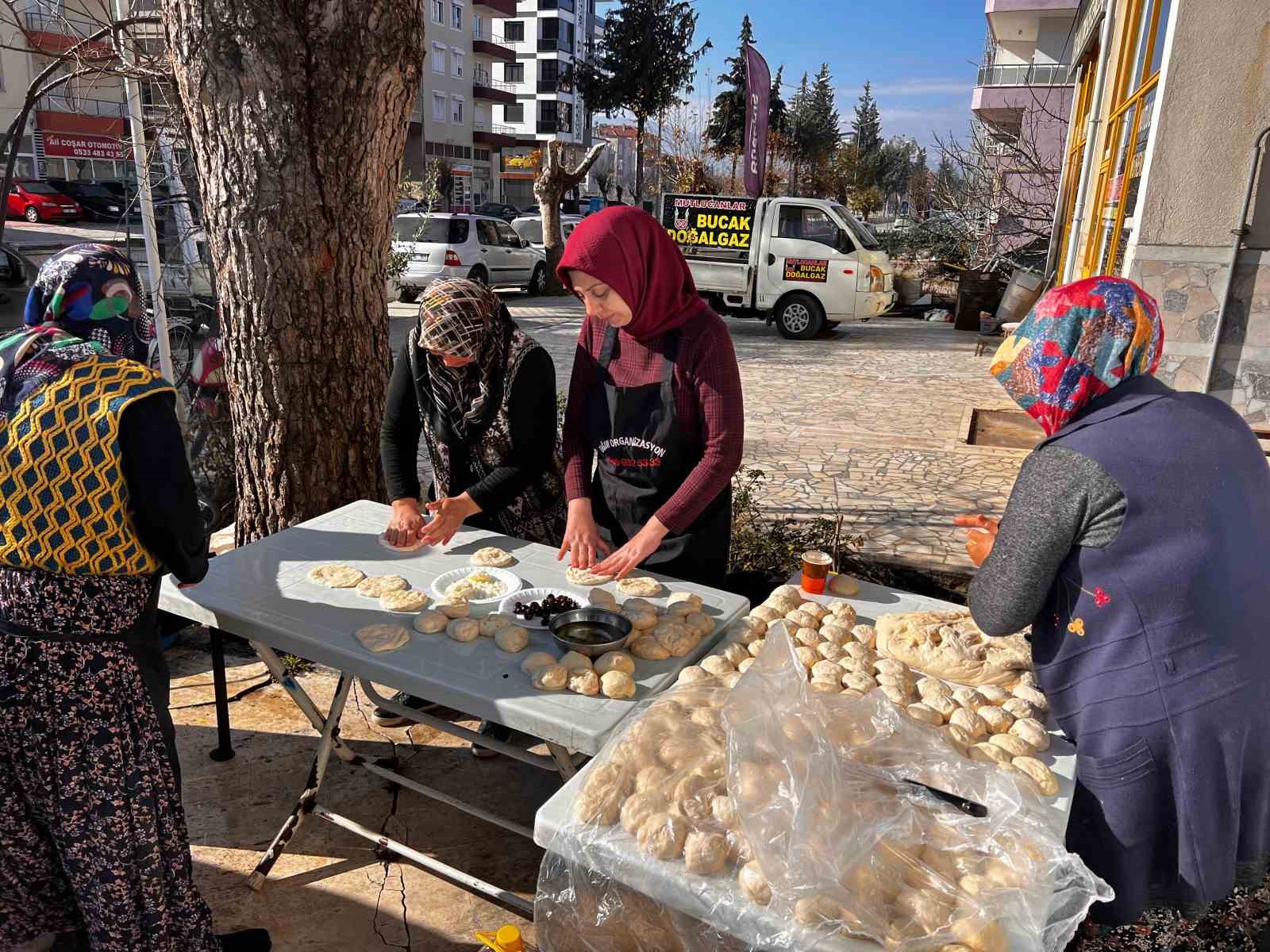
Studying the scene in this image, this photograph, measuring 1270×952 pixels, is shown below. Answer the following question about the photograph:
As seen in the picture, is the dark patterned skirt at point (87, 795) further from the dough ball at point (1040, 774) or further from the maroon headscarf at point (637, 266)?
the dough ball at point (1040, 774)

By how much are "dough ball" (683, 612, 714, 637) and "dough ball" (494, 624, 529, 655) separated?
43 centimetres

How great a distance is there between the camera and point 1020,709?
6.55ft

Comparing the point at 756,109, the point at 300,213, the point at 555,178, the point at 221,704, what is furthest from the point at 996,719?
the point at 756,109

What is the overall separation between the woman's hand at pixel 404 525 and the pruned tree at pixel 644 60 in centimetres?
3374

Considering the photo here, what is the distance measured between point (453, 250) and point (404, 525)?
510 inches

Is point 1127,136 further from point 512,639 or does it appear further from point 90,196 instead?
point 90,196

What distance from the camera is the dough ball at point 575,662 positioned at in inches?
83.4

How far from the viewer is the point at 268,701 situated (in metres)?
3.84

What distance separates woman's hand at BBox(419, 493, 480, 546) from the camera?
9.53ft

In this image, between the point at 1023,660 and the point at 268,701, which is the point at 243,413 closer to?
the point at 268,701

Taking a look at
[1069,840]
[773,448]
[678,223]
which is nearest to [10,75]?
[678,223]

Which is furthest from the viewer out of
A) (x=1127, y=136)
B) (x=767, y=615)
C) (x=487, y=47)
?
(x=487, y=47)

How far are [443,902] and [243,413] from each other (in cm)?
235

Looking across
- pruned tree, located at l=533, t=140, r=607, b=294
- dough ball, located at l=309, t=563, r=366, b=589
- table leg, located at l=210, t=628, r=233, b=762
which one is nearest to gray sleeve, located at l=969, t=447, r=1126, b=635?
dough ball, located at l=309, t=563, r=366, b=589
